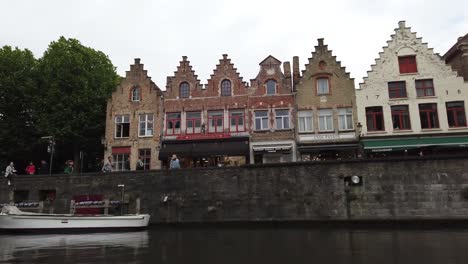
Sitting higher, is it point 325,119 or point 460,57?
point 460,57

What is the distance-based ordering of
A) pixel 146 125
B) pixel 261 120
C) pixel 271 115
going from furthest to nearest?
pixel 146 125 < pixel 261 120 < pixel 271 115

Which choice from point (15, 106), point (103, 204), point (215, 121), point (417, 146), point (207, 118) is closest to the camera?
point (103, 204)

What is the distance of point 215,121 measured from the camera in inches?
1211

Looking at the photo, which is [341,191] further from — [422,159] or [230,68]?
[230,68]

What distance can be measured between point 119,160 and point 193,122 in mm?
6858

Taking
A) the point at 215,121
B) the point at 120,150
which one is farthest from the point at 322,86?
the point at 120,150

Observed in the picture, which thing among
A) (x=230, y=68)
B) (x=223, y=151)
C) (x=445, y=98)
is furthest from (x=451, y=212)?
(x=230, y=68)

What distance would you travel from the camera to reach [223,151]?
2891 centimetres

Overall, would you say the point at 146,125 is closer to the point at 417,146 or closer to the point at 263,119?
the point at 263,119

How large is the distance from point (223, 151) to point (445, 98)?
661 inches

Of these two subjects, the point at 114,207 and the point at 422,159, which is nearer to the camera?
the point at 422,159

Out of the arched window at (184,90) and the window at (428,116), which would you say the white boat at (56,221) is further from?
the window at (428,116)

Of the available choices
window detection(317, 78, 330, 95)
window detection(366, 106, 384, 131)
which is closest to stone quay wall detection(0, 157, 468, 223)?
window detection(366, 106, 384, 131)

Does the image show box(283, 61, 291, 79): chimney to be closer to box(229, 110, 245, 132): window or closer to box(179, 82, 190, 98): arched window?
box(229, 110, 245, 132): window
